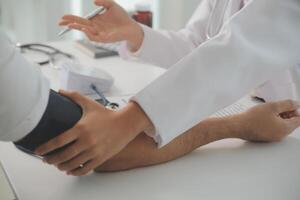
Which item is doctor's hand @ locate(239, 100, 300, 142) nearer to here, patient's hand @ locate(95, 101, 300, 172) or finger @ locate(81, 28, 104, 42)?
patient's hand @ locate(95, 101, 300, 172)

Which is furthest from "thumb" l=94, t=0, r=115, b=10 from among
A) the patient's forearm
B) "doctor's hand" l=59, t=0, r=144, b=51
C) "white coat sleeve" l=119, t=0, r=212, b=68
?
the patient's forearm

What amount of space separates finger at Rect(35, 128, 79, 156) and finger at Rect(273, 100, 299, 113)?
15.8 inches

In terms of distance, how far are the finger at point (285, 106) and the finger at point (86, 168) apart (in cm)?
37

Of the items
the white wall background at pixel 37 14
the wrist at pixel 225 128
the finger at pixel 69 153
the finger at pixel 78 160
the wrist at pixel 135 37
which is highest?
the finger at pixel 69 153

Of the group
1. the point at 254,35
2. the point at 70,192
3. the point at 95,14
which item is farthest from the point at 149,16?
the point at 70,192

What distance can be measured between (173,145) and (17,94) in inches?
11.5

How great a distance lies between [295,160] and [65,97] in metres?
0.40

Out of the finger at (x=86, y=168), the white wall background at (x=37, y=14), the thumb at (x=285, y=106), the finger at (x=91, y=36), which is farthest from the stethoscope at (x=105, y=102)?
the white wall background at (x=37, y=14)

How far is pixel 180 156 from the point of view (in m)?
0.78

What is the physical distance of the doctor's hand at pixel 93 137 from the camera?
656 mm

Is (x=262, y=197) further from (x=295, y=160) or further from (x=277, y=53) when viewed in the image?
(x=277, y=53)

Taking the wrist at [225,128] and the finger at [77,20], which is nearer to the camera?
the wrist at [225,128]

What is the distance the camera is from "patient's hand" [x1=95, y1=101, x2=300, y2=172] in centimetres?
75

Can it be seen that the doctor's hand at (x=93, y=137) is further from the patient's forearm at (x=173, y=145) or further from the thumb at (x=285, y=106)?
the thumb at (x=285, y=106)
